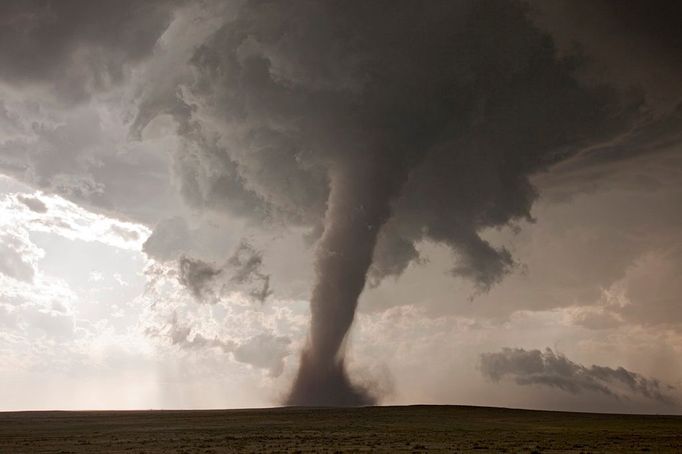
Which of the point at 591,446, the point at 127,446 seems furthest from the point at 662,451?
the point at 127,446

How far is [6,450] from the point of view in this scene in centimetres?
5300

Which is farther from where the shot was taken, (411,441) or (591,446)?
(411,441)

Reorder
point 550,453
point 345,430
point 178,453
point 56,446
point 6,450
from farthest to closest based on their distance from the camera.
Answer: point 345,430, point 56,446, point 6,450, point 178,453, point 550,453

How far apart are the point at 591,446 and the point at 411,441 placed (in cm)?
1603

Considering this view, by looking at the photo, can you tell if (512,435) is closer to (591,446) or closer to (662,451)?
(591,446)

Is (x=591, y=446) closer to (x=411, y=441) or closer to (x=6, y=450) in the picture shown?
(x=411, y=441)

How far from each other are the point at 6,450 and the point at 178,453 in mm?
18080

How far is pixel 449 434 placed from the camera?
2557 inches

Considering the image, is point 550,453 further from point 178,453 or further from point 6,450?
point 6,450

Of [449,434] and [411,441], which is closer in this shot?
[411,441]

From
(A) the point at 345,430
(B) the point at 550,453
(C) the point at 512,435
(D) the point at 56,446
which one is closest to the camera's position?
(B) the point at 550,453

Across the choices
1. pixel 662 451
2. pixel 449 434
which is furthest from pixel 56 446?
pixel 662 451

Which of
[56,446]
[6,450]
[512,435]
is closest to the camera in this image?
[6,450]

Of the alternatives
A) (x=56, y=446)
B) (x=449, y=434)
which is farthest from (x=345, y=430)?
(x=56, y=446)
